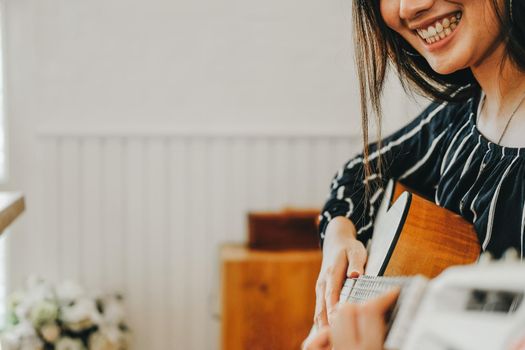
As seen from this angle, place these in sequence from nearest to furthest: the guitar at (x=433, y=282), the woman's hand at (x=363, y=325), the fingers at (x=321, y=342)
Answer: the guitar at (x=433, y=282)
the woman's hand at (x=363, y=325)
the fingers at (x=321, y=342)

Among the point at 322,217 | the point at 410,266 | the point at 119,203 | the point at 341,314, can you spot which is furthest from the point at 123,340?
the point at 341,314

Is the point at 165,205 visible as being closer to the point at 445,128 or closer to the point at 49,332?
the point at 49,332

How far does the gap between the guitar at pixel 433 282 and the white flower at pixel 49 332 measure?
134cm

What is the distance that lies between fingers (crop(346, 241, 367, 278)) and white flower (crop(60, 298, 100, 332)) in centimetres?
132

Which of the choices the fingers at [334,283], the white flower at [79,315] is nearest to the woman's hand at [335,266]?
the fingers at [334,283]

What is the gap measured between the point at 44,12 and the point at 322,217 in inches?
65.5

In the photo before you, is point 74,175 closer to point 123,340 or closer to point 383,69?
point 123,340

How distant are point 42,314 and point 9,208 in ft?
3.51

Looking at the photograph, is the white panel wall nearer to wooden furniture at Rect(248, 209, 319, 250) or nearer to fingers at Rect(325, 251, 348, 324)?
wooden furniture at Rect(248, 209, 319, 250)

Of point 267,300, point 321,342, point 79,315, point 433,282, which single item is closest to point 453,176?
point 321,342

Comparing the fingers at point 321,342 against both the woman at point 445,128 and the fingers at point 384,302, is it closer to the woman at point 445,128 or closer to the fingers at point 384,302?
the woman at point 445,128

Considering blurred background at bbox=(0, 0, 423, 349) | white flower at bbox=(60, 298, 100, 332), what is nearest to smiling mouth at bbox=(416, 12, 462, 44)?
blurred background at bbox=(0, 0, 423, 349)

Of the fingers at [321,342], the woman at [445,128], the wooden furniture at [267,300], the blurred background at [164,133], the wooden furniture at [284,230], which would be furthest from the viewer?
the blurred background at [164,133]

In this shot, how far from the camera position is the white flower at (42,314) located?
2.16 m
